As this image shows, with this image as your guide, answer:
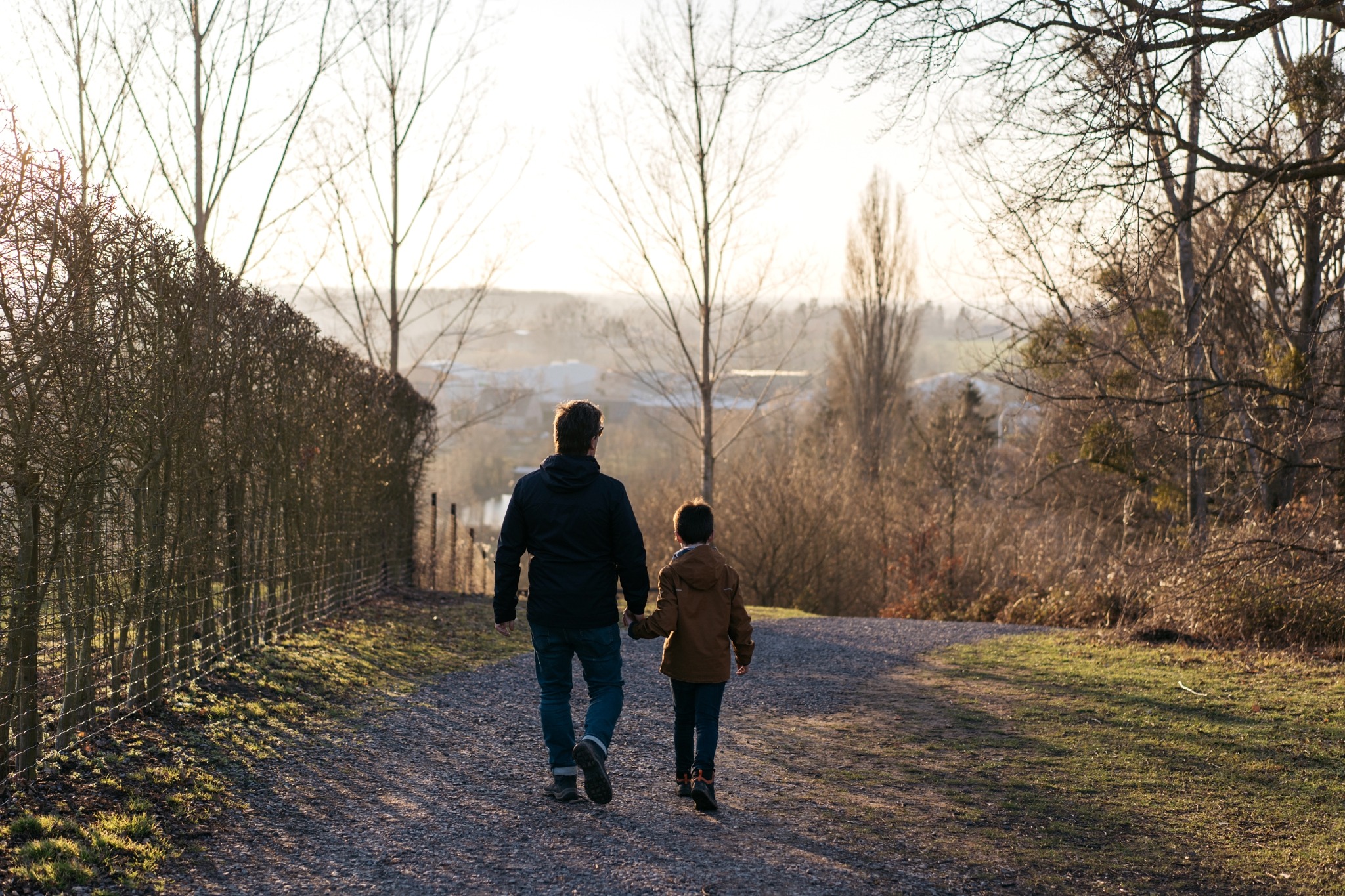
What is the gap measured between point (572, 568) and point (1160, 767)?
368 cm

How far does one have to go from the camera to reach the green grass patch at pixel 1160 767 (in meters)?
4.55

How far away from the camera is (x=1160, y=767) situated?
20.1 feet

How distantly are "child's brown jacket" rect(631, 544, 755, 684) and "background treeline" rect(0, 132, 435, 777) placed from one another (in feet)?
9.24

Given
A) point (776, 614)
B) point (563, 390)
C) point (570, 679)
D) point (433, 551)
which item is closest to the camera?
point (570, 679)

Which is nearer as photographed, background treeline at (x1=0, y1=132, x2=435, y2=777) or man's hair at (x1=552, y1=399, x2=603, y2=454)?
background treeline at (x1=0, y1=132, x2=435, y2=777)

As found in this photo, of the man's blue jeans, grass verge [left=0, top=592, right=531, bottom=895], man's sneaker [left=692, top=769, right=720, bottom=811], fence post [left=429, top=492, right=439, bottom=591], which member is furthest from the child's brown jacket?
fence post [left=429, top=492, right=439, bottom=591]

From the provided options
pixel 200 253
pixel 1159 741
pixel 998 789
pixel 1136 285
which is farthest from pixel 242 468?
pixel 1136 285

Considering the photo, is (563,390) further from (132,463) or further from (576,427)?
(576,427)

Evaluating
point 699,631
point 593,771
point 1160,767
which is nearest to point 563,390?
point 1160,767

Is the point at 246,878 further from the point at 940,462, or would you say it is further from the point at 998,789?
the point at 940,462

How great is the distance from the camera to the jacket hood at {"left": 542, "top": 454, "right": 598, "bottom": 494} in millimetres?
4902

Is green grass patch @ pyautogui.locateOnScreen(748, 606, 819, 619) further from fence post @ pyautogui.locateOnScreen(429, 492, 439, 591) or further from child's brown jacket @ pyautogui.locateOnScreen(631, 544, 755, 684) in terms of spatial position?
child's brown jacket @ pyautogui.locateOnScreen(631, 544, 755, 684)

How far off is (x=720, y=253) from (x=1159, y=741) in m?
11.3

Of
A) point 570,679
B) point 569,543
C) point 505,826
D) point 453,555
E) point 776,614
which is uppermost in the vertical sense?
point 569,543
